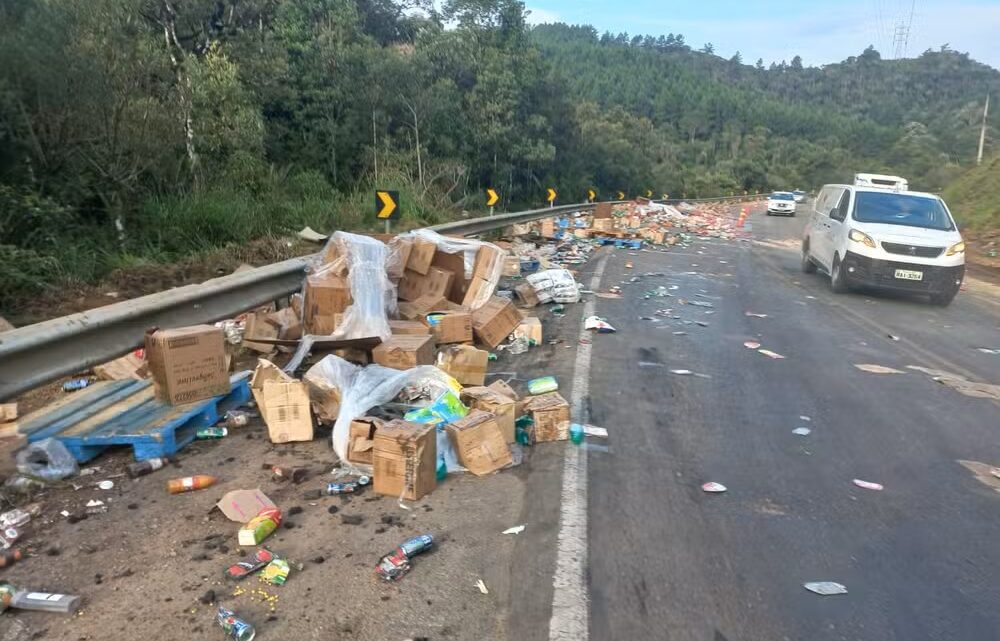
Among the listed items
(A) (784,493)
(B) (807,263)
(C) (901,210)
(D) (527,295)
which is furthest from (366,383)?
(B) (807,263)

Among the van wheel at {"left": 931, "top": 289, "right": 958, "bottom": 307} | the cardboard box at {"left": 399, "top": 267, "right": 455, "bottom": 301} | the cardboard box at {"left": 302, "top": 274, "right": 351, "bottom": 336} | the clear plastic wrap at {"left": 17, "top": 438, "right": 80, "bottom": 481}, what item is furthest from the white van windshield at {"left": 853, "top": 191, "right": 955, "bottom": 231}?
the clear plastic wrap at {"left": 17, "top": 438, "right": 80, "bottom": 481}

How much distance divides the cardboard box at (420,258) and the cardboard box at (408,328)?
1352 millimetres

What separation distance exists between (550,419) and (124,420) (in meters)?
2.69

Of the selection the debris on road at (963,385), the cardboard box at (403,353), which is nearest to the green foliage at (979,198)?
the debris on road at (963,385)

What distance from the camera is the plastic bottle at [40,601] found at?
2.85 meters

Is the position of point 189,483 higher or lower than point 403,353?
lower

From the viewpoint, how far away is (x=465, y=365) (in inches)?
230

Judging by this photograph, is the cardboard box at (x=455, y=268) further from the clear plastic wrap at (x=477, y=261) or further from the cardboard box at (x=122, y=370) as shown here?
the cardboard box at (x=122, y=370)

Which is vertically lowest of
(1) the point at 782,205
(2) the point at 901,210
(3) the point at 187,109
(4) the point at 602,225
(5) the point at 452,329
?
(1) the point at 782,205

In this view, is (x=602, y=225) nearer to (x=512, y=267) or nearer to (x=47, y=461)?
(x=512, y=267)

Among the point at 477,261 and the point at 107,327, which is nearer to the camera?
the point at 107,327

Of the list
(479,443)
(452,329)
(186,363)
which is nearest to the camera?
(479,443)

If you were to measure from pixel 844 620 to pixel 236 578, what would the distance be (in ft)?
8.38

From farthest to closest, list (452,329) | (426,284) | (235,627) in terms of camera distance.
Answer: (426,284), (452,329), (235,627)
